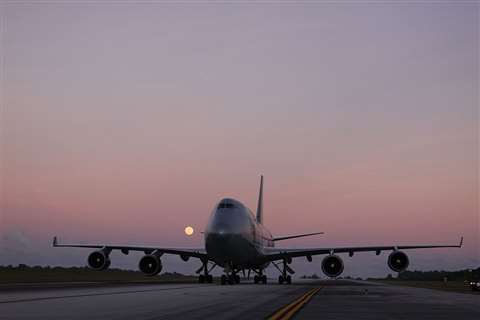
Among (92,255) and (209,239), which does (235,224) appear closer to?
(209,239)

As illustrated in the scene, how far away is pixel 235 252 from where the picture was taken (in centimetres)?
4922

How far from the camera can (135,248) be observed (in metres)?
55.4

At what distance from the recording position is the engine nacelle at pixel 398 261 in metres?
54.4

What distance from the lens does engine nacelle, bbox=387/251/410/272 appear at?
178 feet

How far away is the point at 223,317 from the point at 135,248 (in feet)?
131

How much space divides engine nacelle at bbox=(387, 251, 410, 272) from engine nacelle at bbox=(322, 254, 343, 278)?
14.1ft

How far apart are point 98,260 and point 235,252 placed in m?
12.2

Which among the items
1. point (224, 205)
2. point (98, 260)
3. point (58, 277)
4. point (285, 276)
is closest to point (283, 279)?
point (285, 276)

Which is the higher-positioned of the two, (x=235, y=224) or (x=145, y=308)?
(x=235, y=224)

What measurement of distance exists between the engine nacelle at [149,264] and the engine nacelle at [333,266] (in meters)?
13.6

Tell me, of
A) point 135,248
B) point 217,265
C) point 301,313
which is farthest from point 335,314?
point 135,248

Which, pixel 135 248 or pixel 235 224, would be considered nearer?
pixel 235 224

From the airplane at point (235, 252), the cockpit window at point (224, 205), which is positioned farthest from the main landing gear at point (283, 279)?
the cockpit window at point (224, 205)

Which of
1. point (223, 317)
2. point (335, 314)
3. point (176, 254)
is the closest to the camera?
point (223, 317)
